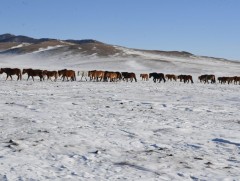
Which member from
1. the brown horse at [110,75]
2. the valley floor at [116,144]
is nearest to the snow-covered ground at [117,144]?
the valley floor at [116,144]

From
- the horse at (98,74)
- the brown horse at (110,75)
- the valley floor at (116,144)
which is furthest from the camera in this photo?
the horse at (98,74)

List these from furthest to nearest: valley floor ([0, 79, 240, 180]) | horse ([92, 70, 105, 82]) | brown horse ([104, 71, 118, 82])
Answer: horse ([92, 70, 105, 82]), brown horse ([104, 71, 118, 82]), valley floor ([0, 79, 240, 180])

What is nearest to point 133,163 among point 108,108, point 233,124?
point 233,124

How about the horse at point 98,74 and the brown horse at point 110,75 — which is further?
A: the horse at point 98,74

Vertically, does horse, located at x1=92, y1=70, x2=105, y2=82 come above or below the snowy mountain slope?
above

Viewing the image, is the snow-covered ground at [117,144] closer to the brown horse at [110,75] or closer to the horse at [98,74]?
the brown horse at [110,75]

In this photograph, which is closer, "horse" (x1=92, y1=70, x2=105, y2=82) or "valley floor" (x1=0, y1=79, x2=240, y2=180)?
"valley floor" (x1=0, y1=79, x2=240, y2=180)

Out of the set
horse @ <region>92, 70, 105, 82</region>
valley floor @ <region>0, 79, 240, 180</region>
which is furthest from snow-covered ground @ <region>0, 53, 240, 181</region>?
horse @ <region>92, 70, 105, 82</region>

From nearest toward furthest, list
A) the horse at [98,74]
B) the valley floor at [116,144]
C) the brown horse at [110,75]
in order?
the valley floor at [116,144] < the brown horse at [110,75] < the horse at [98,74]

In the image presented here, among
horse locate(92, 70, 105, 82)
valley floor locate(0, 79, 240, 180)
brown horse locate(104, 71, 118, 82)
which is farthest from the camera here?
horse locate(92, 70, 105, 82)

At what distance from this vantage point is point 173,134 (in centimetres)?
950

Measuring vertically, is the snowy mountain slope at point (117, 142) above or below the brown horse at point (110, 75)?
below

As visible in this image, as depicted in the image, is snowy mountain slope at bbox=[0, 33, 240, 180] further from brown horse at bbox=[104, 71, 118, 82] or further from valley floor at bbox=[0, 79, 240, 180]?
brown horse at bbox=[104, 71, 118, 82]

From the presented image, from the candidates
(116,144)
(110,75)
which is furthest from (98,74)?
(116,144)
